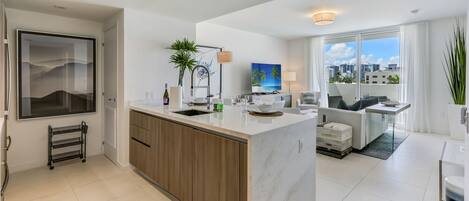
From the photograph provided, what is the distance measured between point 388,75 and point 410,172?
3.69m

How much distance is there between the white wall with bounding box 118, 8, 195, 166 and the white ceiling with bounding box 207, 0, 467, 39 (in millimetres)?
1729

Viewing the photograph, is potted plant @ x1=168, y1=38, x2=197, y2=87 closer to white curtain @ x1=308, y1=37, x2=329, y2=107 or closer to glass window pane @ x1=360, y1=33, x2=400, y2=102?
glass window pane @ x1=360, y1=33, x2=400, y2=102

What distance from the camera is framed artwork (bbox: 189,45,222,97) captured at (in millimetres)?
5266

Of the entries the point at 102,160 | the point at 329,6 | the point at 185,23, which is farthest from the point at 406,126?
the point at 102,160

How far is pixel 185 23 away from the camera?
12.6ft

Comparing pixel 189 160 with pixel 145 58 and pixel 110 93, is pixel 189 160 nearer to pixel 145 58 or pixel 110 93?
pixel 145 58

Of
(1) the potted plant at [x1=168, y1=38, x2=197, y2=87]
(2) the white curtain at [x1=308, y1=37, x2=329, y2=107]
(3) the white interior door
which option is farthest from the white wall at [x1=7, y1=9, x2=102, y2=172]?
(2) the white curtain at [x1=308, y1=37, x2=329, y2=107]

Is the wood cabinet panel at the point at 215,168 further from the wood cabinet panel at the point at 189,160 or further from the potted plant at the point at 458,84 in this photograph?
the potted plant at the point at 458,84

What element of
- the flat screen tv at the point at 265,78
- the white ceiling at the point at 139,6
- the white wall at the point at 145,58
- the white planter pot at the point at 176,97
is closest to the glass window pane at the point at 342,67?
the flat screen tv at the point at 265,78

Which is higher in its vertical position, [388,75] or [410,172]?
[388,75]

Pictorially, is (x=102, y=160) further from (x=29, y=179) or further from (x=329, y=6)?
(x=329, y=6)

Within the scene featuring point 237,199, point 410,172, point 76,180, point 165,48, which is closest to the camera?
point 237,199

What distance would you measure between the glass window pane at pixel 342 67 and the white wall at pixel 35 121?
6023mm

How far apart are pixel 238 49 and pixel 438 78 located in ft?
15.3
